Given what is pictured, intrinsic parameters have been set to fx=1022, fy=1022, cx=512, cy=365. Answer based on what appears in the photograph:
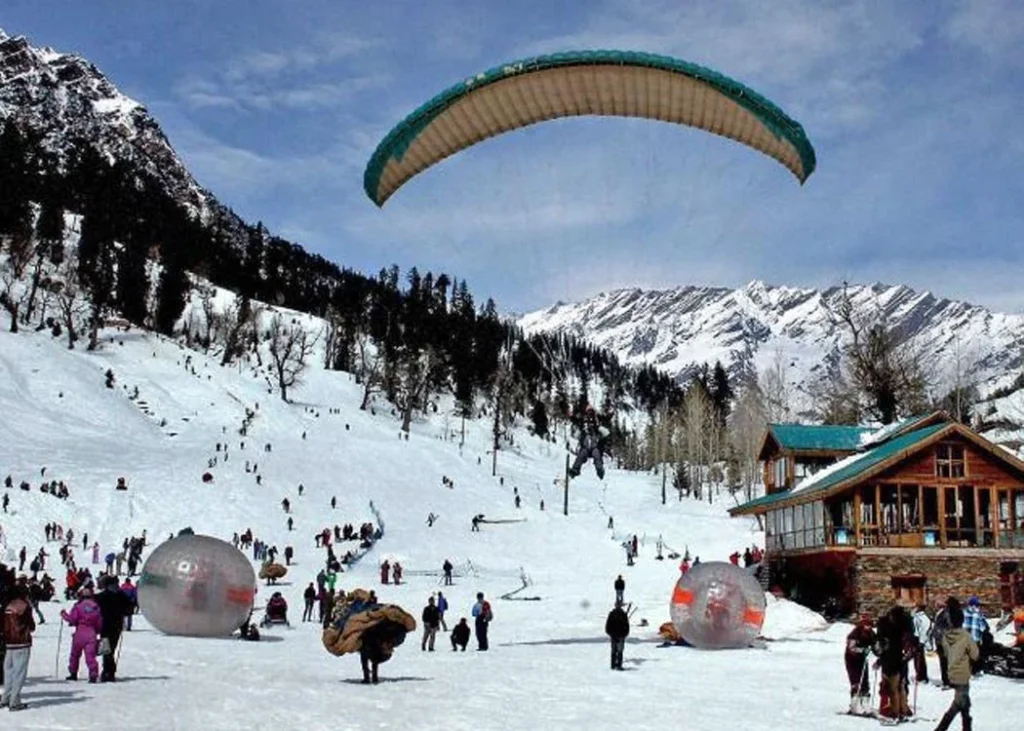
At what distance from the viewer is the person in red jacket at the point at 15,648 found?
9.84 m

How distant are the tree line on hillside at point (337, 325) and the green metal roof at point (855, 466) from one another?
2135 centimetres

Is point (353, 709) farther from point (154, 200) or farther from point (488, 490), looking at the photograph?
point (154, 200)

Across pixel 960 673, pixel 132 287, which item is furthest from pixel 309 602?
pixel 132 287

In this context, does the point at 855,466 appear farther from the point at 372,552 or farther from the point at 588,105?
the point at 372,552

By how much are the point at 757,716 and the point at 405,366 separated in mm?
91452

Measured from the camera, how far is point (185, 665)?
48.5 feet

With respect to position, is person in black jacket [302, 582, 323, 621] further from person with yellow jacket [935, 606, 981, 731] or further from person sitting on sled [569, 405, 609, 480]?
person with yellow jacket [935, 606, 981, 731]

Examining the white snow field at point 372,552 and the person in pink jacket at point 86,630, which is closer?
the white snow field at point 372,552

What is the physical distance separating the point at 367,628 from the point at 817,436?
1005 inches

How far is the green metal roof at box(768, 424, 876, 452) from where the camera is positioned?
34844mm

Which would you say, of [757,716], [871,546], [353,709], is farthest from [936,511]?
[353,709]

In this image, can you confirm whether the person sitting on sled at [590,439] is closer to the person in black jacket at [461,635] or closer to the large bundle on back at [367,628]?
the person in black jacket at [461,635]

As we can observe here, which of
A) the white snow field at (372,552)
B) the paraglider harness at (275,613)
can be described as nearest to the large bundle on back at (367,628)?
the white snow field at (372,552)

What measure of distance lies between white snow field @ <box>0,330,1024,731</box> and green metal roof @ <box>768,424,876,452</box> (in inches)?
263
